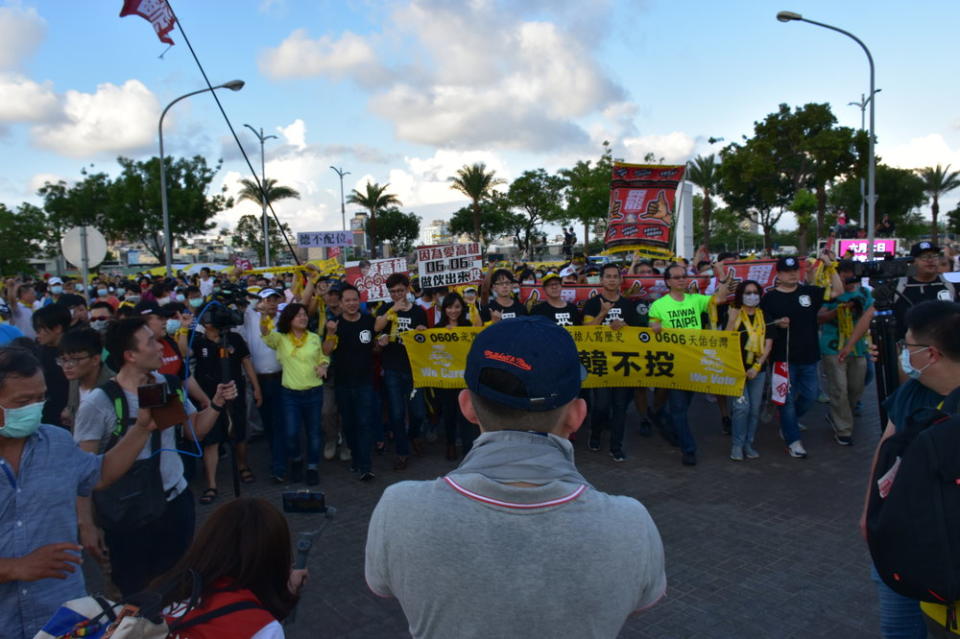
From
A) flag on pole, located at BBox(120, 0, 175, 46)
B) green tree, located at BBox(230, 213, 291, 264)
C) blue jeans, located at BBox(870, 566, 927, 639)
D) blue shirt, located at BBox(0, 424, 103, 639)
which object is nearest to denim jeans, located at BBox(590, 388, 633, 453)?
blue jeans, located at BBox(870, 566, 927, 639)

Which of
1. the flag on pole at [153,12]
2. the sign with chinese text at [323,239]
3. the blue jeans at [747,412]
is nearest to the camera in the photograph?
the blue jeans at [747,412]

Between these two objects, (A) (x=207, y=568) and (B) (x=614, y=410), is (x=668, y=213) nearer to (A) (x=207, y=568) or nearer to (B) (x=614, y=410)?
(B) (x=614, y=410)

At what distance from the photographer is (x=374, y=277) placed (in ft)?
29.9

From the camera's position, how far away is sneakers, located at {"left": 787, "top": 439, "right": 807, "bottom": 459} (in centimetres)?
707

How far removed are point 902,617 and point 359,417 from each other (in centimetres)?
516

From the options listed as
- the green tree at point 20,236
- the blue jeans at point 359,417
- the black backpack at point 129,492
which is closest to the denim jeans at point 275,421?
the blue jeans at point 359,417

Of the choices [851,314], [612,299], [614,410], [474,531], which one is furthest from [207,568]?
[851,314]

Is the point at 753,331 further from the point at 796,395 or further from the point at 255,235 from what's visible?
the point at 255,235

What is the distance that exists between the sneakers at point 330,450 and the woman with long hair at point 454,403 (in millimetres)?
1368

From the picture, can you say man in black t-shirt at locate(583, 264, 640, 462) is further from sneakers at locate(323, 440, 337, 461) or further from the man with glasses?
sneakers at locate(323, 440, 337, 461)

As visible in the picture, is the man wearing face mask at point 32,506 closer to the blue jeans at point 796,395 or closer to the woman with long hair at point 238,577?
the woman with long hair at point 238,577

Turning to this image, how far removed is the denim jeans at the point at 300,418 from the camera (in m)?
6.86

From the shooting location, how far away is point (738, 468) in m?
6.86

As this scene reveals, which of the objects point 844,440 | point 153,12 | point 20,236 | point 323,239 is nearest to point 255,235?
point 20,236
